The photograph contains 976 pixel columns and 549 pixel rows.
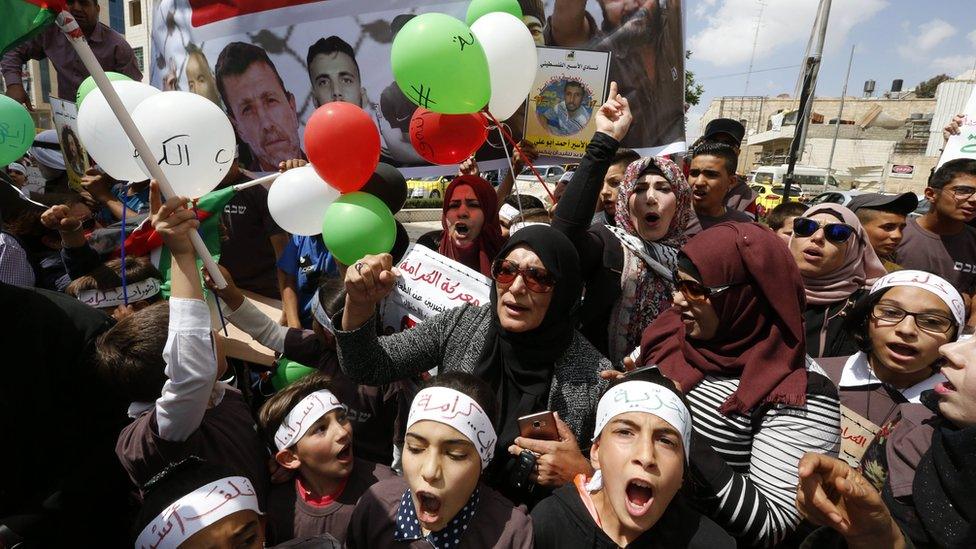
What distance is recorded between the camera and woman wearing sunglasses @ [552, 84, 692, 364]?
2338 mm

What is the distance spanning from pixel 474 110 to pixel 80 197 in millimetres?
3601

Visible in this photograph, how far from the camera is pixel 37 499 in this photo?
1.70 m

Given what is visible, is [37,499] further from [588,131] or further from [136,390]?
[588,131]

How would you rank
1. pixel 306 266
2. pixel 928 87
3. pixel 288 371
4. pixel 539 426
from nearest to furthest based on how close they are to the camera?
pixel 539 426 → pixel 288 371 → pixel 306 266 → pixel 928 87

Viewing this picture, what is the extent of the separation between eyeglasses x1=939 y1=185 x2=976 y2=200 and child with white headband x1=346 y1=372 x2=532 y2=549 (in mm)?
4031

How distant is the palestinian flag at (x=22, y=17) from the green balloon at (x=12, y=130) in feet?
4.20

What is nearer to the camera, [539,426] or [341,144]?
[539,426]

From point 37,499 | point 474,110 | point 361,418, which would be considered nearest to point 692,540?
point 361,418

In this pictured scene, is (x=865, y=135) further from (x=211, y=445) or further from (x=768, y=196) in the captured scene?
(x=211, y=445)

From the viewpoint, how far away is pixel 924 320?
2.03 meters

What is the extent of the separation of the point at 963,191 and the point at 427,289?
3.90 meters

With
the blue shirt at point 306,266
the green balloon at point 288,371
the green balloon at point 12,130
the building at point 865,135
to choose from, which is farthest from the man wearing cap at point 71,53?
the building at point 865,135

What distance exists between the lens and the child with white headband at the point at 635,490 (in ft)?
4.74

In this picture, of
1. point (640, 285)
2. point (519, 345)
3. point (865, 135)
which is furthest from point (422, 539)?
point (865, 135)
